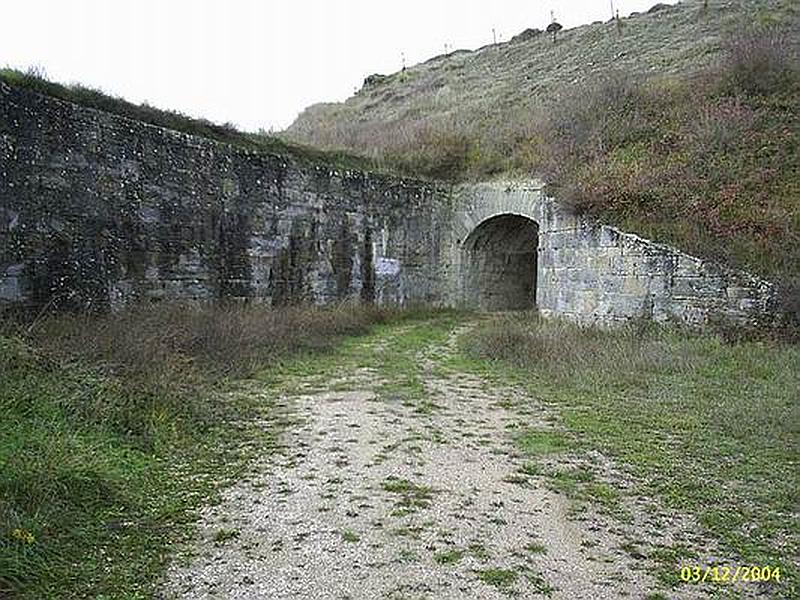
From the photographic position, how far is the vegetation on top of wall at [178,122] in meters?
10.2

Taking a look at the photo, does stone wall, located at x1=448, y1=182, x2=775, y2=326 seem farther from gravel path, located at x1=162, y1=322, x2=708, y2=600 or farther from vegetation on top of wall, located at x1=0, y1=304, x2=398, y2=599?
vegetation on top of wall, located at x1=0, y1=304, x2=398, y2=599

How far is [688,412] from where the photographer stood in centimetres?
689

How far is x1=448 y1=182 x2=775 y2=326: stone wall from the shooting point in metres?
11.0

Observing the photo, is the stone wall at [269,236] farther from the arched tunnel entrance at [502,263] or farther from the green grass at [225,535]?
the green grass at [225,535]

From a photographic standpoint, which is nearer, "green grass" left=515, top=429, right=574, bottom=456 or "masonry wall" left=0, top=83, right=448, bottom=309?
"green grass" left=515, top=429, right=574, bottom=456

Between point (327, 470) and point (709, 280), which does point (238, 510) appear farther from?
point (709, 280)

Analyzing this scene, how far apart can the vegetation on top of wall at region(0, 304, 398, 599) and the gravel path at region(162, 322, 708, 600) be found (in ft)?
0.93

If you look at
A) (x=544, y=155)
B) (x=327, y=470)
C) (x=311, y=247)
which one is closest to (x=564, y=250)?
(x=544, y=155)

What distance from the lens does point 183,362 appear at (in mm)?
7902

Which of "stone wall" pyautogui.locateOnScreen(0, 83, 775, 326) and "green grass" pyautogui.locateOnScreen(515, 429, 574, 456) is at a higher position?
"stone wall" pyautogui.locateOnScreen(0, 83, 775, 326)

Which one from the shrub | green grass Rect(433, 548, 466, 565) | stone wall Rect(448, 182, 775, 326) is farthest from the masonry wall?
green grass Rect(433, 548, 466, 565)

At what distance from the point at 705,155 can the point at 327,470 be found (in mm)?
11122
